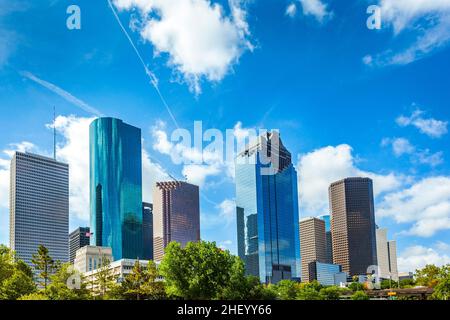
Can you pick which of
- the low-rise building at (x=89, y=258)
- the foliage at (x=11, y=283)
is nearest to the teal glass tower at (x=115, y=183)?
→ the low-rise building at (x=89, y=258)

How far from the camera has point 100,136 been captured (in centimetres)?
9394

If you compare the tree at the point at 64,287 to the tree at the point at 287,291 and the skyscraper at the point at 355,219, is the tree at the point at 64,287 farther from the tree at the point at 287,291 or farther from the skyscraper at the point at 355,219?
the skyscraper at the point at 355,219

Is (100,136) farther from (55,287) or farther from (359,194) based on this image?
(55,287)

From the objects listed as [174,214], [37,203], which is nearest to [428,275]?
[37,203]

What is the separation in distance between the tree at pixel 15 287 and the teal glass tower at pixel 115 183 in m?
68.3

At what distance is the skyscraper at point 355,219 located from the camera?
324 feet

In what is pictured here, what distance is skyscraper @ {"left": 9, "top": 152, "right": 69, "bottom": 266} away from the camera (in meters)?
83.8

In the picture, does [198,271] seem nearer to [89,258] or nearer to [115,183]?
[89,258]

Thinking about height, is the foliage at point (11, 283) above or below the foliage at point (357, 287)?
above
